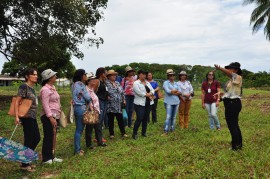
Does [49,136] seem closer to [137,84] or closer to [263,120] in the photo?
[137,84]

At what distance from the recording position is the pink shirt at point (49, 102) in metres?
6.34

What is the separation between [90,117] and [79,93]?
0.59 metres

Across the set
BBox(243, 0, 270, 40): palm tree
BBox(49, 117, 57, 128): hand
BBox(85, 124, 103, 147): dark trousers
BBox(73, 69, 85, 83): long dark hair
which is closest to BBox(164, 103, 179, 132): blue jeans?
BBox(85, 124, 103, 147): dark trousers

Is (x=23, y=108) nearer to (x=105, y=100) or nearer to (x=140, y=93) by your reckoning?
(x=105, y=100)

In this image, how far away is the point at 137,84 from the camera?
8492 millimetres

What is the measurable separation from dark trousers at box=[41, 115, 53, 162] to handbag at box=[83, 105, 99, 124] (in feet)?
2.80

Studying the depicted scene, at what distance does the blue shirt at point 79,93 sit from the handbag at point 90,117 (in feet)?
0.79

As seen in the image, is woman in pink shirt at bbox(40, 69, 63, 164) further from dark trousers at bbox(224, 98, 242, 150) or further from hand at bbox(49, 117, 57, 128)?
dark trousers at bbox(224, 98, 242, 150)

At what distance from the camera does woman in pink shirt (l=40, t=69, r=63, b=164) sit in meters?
6.38

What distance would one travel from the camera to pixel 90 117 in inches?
285

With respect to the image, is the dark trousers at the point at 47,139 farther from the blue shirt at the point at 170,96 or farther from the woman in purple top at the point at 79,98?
the blue shirt at the point at 170,96

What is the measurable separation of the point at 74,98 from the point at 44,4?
37.8 feet

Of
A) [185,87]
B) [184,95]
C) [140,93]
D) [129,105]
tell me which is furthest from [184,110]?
[140,93]

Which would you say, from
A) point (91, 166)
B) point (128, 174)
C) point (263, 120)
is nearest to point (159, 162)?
point (128, 174)
